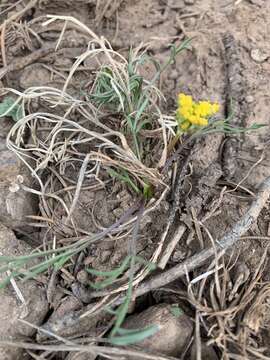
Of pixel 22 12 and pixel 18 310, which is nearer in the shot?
pixel 18 310

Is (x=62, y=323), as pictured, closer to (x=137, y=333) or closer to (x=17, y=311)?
(x=17, y=311)

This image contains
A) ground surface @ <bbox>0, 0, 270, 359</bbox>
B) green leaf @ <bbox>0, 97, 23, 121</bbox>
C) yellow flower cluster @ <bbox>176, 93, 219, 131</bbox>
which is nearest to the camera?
yellow flower cluster @ <bbox>176, 93, 219, 131</bbox>

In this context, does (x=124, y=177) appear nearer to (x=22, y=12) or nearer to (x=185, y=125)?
(x=185, y=125)

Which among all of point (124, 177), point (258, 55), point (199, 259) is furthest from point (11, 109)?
point (258, 55)

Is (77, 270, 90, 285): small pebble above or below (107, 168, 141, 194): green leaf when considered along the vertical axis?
below

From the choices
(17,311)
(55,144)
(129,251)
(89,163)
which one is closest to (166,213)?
(129,251)

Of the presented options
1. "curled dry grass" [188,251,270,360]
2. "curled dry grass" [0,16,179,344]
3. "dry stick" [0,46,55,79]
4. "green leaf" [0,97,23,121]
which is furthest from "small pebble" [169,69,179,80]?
"curled dry grass" [188,251,270,360]

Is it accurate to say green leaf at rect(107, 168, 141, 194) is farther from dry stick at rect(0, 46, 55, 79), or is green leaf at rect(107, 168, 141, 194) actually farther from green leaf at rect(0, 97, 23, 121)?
dry stick at rect(0, 46, 55, 79)
